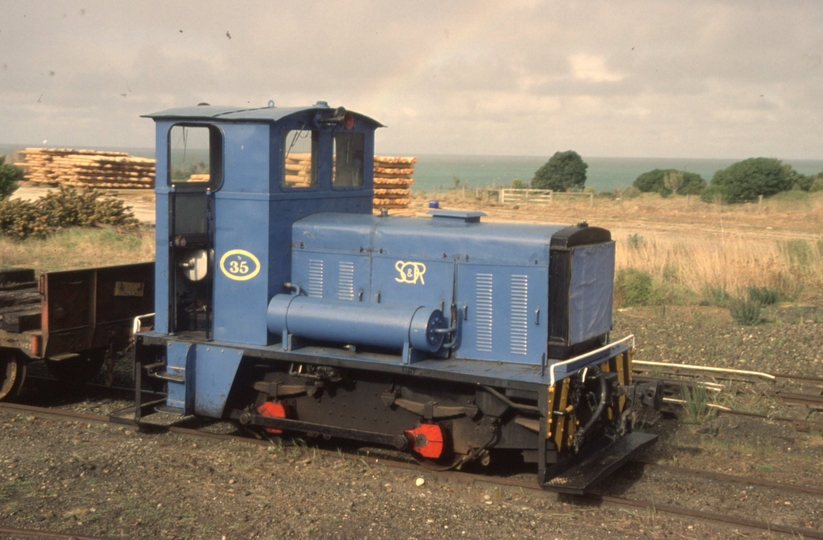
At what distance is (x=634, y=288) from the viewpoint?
566 inches

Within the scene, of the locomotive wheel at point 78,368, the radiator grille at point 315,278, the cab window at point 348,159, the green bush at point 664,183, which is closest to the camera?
the radiator grille at point 315,278

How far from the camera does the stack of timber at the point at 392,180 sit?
22.1 meters

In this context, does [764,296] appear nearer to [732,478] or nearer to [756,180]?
[732,478]

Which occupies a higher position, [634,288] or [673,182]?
[673,182]

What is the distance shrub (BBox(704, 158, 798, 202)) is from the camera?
39.2 m

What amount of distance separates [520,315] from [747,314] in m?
7.08

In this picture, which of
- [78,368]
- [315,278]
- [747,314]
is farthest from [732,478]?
[78,368]

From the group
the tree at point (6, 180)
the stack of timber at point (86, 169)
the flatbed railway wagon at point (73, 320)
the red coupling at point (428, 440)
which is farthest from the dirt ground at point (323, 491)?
the stack of timber at point (86, 169)

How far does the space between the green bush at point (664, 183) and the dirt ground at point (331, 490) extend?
3828 centimetres

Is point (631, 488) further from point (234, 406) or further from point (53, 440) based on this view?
point (53, 440)

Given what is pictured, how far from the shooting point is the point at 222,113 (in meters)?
7.07

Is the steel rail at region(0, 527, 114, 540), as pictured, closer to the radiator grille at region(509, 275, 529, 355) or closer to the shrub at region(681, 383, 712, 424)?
the radiator grille at region(509, 275, 529, 355)

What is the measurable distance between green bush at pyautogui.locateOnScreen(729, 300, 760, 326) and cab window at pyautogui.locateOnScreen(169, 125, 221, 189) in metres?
8.34

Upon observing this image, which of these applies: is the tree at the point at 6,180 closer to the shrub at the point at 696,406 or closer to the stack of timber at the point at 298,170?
the stack of timber at the point at 298,170
